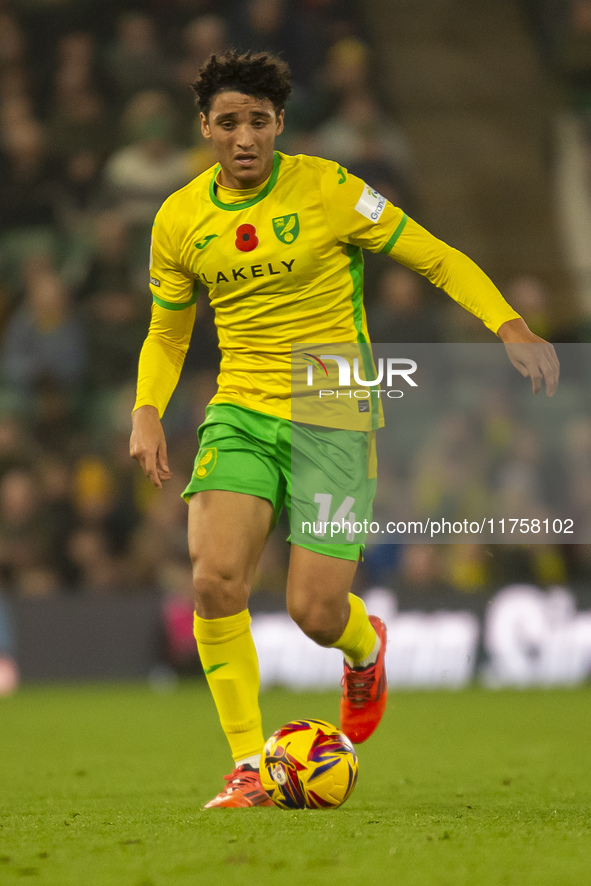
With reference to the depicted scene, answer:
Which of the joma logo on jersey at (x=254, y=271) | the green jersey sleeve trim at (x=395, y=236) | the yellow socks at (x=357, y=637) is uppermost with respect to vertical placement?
the green jersey sleeve trim at (x=395, y=236)

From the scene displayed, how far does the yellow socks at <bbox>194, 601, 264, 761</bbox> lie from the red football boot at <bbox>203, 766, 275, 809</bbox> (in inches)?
3.3

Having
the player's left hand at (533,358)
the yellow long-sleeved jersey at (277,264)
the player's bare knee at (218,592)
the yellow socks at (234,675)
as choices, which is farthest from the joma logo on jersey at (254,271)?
the yellow socks at (234,675)

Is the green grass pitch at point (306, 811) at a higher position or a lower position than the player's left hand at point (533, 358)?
lower

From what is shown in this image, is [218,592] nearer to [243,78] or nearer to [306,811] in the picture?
[306,811]

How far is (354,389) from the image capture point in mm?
4227

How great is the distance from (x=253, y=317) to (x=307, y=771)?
55.5 inches

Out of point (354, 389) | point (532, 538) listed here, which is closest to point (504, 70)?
point (532, 538)

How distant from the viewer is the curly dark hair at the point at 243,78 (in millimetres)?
3900

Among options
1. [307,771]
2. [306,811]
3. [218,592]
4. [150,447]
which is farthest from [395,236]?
[306,811]

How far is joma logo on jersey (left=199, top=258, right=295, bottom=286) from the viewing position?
158 inches

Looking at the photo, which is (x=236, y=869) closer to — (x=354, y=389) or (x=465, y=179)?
(x=354, y=389)

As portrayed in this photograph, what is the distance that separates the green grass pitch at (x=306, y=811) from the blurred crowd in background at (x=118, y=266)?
1.89 meters

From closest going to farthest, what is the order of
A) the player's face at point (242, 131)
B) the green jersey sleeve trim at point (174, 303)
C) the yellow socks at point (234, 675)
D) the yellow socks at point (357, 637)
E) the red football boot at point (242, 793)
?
the red football boot at point (242, 793)
the player's face at point (242, 131)
the yellow socks at point (234, 675)
the green jersey sleeve trim at point (174, 303)
the yellow socks at point (357, 637)

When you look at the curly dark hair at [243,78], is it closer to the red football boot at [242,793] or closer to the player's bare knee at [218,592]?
the player's bare knee at [218,592]
